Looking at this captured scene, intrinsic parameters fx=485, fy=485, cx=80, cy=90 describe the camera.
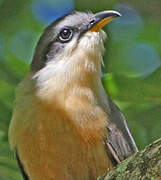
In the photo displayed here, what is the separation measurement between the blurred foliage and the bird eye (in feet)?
2.52

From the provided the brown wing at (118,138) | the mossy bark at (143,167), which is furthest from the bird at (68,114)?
the mossy bark at (143,167)

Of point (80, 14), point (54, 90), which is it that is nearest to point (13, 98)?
point (54, 90)

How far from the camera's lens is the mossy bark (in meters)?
3.50

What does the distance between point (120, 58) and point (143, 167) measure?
3.75 metres

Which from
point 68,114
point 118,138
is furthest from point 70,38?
point 118,138

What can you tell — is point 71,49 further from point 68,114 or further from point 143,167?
point 143,167

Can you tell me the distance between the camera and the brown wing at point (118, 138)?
5.69 meters

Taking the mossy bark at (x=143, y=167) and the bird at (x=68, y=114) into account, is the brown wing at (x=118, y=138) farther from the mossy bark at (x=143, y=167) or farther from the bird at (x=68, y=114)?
the mossy bark at (x=143, y=167)

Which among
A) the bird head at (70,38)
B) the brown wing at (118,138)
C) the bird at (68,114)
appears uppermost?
the bird head at (70,38)

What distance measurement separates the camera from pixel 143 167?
3588 millimetres

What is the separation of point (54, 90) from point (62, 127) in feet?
1.77

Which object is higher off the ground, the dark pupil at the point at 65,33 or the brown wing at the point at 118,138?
the dark pupil at the point at 65,33

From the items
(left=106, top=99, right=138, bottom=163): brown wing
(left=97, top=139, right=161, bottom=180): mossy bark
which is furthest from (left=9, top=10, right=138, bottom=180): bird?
(left=97, top=139, right=161, bottom=180): mossy bark

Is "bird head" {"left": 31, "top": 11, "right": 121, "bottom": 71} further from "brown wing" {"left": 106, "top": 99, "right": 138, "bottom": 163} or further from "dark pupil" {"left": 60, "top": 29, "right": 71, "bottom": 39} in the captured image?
"brown wing" {"left": 106, "top": 99, "right": 138, "bottom": 163}
